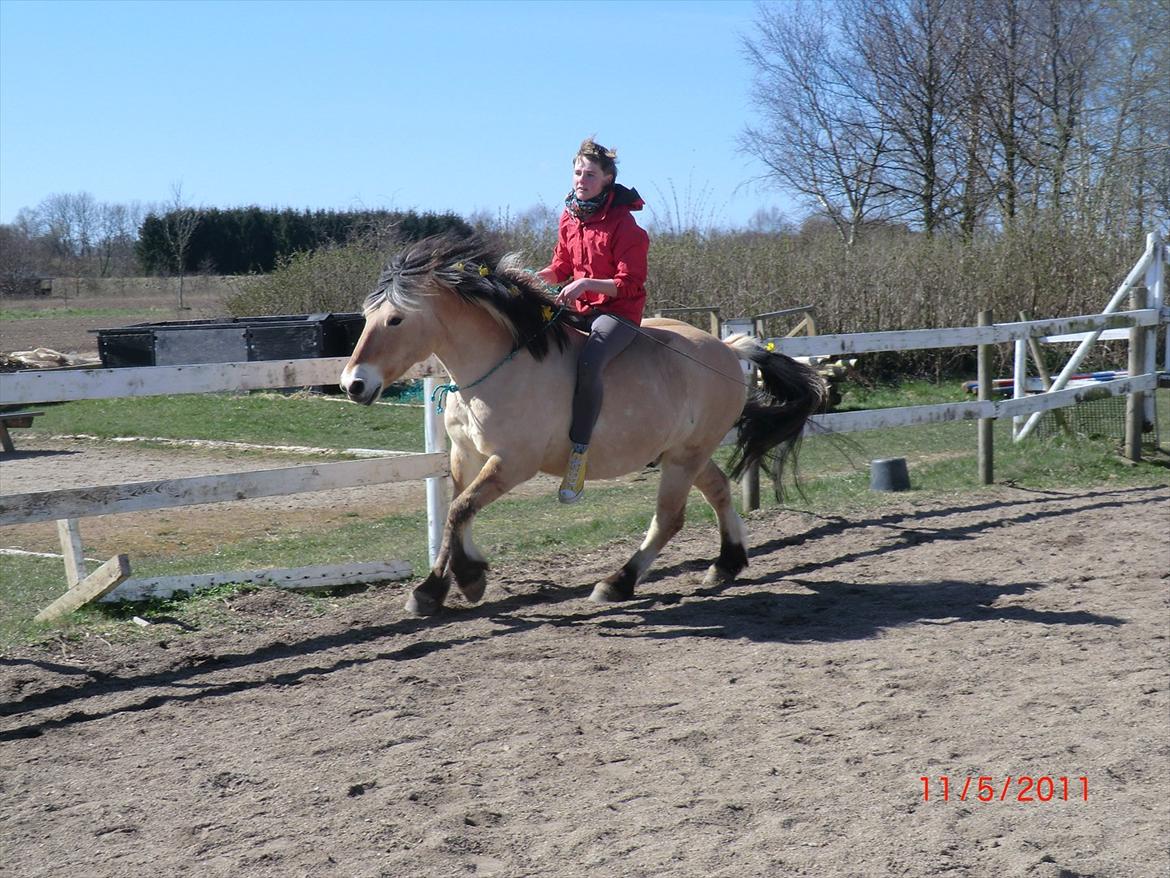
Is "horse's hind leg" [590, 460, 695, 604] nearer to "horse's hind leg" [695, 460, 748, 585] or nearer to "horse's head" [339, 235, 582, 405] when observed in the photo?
"horse's hind leg" [695, 460, 748, 585]

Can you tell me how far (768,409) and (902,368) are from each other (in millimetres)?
13175

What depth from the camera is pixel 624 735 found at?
396 cm

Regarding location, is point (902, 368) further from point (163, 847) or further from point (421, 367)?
point (163, 847)

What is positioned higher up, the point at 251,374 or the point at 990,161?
the point at 990,161

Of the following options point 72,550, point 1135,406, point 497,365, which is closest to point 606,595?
point 497,365

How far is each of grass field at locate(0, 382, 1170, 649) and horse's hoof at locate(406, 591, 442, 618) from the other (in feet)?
3.17

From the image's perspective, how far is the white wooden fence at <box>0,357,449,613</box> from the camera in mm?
4996

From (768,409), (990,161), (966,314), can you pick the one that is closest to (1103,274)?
(966,314)

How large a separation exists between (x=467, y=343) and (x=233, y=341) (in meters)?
13.5

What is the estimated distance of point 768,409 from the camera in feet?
23.3

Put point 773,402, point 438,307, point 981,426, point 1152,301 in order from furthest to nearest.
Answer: point 1152,301
point 981,426
point 773,402
point 438,307

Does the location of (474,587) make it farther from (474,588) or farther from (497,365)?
(497,365)

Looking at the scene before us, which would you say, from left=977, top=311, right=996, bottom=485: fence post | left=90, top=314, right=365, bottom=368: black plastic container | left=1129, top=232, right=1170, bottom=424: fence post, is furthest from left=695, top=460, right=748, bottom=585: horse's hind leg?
left=90, top=314, right=365, bottom=368: black plastic container
